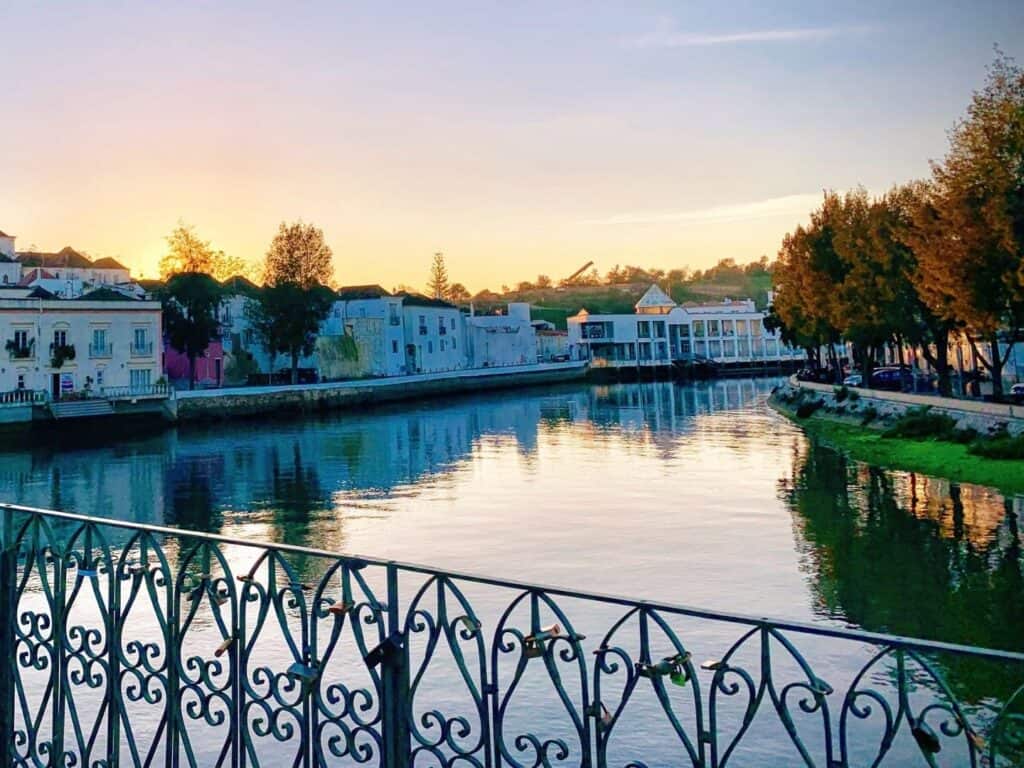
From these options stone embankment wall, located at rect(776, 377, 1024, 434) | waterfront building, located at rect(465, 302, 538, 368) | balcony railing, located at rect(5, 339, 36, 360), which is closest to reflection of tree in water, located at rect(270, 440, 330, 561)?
stone embankment wall, located at rect(776, 377, 1024, 434)

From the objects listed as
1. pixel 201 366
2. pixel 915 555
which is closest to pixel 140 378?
pixel 201 366

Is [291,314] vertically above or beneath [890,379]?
above

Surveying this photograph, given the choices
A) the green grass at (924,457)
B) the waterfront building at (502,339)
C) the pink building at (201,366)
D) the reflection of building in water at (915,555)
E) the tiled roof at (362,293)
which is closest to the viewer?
the reflection of building in water at (915,555)

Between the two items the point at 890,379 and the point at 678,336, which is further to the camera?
the point at 678,336

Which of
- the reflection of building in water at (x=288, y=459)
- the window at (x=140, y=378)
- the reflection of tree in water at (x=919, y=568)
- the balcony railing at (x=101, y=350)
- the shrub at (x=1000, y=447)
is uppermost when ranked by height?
the balcony railing at (x=101, y=350)

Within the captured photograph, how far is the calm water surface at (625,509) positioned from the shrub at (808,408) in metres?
1.73

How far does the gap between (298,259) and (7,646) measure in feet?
222

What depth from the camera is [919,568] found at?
15.7 meters

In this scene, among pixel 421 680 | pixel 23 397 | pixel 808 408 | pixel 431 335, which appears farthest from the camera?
pixel 431 335

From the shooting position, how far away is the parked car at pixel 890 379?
45806 mm

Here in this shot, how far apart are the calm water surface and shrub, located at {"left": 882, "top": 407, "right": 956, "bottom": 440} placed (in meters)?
2.50

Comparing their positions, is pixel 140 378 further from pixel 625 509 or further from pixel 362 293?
pixel 625 509

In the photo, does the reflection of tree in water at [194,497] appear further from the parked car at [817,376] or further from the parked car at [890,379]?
the parked car at [817,376]

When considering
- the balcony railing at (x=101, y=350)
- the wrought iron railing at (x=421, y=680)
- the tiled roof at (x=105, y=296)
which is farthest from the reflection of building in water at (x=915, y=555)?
the tiled roof at (x=105, y=296)
